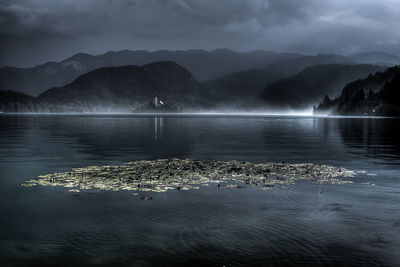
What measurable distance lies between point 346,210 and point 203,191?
25.8 ft

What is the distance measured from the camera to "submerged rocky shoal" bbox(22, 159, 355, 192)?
23.7 metres

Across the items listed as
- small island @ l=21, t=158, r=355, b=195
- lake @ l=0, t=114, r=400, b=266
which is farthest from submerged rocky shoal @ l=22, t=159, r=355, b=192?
lake @ l=0, t=114, r=400, b=266

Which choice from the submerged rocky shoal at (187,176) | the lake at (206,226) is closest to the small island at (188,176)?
the submerged rocky shoal at (187,176)

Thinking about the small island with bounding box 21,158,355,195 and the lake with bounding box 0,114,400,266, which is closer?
the lake with bounding box 0,114,400,266

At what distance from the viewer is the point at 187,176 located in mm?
26875

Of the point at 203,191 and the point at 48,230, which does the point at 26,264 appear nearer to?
the point at 48,230

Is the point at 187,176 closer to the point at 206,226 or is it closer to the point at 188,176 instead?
the point at 188,176

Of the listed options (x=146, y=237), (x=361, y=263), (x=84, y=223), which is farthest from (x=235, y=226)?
(x=84, y=223)

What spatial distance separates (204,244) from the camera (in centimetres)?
1325

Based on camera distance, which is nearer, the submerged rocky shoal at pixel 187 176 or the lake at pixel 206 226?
the lake at pixel 206 226

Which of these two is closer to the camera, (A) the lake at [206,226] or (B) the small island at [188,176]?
(A) the lake at [206,226]

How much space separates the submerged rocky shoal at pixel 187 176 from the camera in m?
23.7

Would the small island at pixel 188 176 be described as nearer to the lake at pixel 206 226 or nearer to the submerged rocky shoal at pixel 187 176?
the submerged rocky shoal at pixel 187 176

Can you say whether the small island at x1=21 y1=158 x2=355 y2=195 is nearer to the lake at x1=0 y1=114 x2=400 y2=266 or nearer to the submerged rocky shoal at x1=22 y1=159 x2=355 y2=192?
the submerged rocky shoal at x1=22 y1=159 x2=355 y2=192
